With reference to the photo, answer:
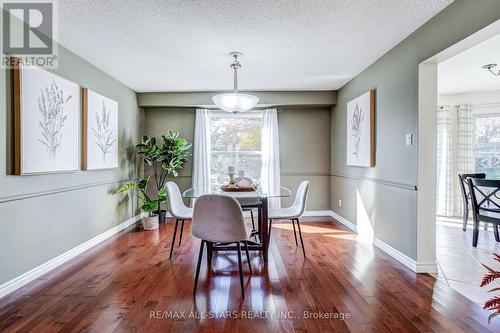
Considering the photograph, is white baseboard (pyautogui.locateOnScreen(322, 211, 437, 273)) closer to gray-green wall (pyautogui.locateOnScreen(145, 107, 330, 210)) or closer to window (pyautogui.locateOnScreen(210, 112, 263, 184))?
gray-green wall (pyautogui.locateOnScreen(145, 107, 330, 210))

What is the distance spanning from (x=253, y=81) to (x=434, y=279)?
3445 mm

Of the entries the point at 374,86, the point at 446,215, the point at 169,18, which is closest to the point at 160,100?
the point at 169,18

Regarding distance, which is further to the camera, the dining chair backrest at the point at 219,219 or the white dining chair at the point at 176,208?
the white dining chair at the point at 176,208

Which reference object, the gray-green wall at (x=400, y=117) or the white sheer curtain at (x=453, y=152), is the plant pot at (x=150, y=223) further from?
the white sheer curtain at (x=453, y=152)

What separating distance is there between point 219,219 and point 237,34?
180cm

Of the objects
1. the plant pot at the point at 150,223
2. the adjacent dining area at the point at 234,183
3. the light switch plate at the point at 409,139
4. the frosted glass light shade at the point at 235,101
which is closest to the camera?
the adjacent dining area at the point at 234,183

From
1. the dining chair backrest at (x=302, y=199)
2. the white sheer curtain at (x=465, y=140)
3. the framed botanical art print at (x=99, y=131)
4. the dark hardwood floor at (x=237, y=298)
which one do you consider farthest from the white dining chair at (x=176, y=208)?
the white sheer curtain at (x=465, y=140)

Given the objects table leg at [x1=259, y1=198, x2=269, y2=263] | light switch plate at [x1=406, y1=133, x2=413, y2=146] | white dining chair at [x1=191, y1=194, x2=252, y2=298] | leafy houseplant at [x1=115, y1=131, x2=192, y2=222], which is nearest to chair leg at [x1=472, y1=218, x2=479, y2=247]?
Result: light switch plate at [x1=406, y1=133, x2=413, y2=146]

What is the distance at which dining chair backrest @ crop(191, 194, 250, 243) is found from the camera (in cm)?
230

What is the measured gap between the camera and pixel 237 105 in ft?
10.8

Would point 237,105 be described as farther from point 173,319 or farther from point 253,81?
point 173,319

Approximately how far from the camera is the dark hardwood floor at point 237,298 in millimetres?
1910

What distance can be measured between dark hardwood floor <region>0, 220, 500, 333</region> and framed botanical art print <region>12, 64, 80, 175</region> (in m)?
1.10

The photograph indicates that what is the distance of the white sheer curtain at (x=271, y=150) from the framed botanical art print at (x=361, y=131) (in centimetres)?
138
